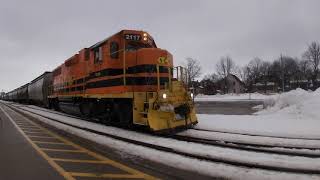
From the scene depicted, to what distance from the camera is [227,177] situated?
705 cm

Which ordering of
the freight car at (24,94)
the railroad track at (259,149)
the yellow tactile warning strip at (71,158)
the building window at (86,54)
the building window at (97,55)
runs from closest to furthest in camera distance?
the yellow tactile warning strip at (71,158) < the railroad track at (259,149) < the building window at (97,55) < the building window at (86,54) < the freight car at (24,94)

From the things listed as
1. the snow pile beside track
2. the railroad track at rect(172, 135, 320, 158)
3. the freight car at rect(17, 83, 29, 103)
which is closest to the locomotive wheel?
the railroad track at rect(172, 135, 320, 158)

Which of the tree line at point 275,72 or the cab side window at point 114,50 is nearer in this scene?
the cab side window at point 114,50

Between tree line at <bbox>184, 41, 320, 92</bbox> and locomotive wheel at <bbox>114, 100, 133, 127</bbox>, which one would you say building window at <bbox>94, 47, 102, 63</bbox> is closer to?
locomotive wheel at <bbox>114, 100, 133, 127</bbox>

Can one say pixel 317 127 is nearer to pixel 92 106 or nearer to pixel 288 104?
pixel 288 104

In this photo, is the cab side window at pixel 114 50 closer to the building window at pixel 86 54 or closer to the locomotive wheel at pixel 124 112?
the locomotive wheel at pixel 124 112

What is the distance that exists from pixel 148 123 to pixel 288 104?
10.1 meters

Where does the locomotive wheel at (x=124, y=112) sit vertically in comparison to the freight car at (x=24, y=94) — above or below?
below

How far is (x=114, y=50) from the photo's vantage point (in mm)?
Result: 15516

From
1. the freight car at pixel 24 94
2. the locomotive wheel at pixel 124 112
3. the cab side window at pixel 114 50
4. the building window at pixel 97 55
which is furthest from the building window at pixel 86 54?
the freight car at pixel 24 94

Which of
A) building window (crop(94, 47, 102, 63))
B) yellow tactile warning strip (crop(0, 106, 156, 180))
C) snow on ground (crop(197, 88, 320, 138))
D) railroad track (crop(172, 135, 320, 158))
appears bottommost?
yellow tactile warning strip (crop(0, 106, 156, 180))

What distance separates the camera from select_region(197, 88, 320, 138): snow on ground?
13.3 m

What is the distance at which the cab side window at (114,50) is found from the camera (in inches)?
611

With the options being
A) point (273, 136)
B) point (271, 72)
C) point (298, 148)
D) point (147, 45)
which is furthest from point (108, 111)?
point (271, 72)
